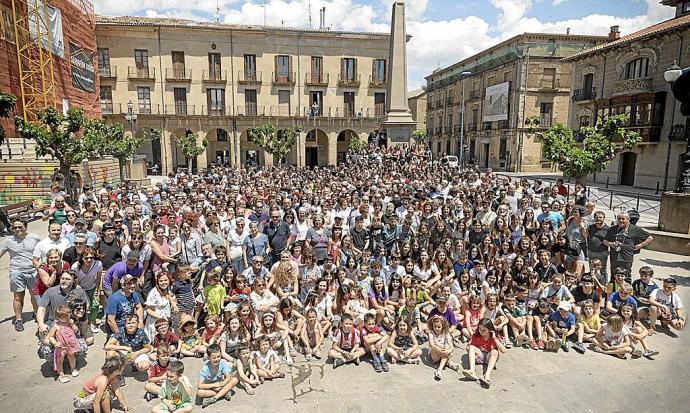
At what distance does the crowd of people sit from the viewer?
17.7ft

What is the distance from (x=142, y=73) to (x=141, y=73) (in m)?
0.08

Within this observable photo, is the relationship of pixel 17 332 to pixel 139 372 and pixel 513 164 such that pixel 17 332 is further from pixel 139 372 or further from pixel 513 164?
pixel 513 164

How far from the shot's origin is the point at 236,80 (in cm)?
3716

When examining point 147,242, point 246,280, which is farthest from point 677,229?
point 147,242

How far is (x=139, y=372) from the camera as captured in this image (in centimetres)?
537

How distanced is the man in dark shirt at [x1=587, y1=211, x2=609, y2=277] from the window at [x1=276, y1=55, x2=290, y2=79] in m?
33.8

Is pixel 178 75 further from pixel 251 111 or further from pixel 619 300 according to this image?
pixel 619 300

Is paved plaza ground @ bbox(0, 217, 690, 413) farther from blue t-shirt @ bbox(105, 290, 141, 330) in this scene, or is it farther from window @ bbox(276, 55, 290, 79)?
window @ bbox(276, 55, 290, 79)

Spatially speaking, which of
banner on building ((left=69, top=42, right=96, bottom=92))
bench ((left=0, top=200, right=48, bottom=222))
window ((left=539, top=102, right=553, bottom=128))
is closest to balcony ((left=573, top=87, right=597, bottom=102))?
window ((left=539, top=102, right=553, bottom=128))

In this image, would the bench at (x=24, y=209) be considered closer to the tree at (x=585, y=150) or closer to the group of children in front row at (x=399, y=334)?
the group of children in front row at (x=399, y=334)

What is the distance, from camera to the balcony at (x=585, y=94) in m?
30.3

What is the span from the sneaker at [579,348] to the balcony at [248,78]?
35608mm

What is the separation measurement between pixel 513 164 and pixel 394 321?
3667 centimetres

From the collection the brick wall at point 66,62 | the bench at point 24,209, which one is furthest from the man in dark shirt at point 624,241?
the brick wall at point 66,62
